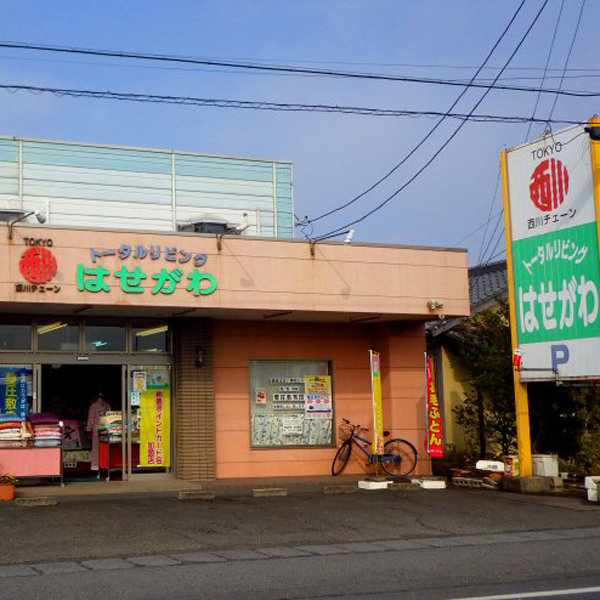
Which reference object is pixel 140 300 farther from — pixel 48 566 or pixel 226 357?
pixel 48 566

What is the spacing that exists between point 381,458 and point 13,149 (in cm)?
1078

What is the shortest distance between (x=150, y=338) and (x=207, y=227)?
8.80 feet

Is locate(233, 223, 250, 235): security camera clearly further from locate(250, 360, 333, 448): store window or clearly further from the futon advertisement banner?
the futon advertisement banner

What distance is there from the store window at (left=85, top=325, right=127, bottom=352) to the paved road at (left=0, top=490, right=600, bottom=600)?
3900mm

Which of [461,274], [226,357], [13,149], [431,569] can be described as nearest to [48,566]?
[431,569]

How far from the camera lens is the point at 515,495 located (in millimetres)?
16578

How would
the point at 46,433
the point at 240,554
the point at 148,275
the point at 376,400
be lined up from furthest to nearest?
the point at 376,400, the point at 148,275, the point at 46,433, the point at 240,554

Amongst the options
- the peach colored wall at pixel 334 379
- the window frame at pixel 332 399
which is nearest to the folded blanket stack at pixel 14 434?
the peach colored wall at pixel 334 379

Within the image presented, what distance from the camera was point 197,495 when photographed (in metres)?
15.5

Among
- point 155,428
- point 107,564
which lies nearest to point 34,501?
point 155,428

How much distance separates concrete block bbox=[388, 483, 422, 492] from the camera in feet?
55.8

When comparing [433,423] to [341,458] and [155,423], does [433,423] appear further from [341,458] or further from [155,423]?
[155,423]

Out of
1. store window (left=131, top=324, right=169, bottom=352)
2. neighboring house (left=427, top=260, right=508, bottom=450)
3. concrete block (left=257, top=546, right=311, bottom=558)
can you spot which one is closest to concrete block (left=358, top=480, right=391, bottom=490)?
store window (left=131, top=324, right=169, bottom=352)

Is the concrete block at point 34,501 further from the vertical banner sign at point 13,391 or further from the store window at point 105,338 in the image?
the store window at point 105,338
